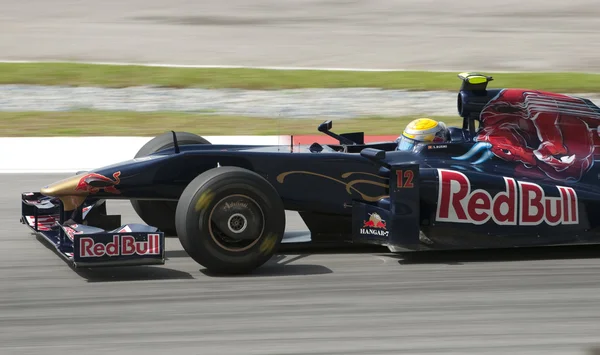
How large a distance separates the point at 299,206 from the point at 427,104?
10.4 meters

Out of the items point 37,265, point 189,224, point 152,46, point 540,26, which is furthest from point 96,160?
point 540,26

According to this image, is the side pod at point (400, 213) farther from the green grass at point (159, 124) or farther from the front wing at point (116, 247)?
the green grass at point (159, 124)

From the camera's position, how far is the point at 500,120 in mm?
7602

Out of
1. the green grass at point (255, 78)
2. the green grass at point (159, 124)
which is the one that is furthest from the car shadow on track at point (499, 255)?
the green grass at point (255, 78)

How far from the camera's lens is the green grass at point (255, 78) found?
18656 mm

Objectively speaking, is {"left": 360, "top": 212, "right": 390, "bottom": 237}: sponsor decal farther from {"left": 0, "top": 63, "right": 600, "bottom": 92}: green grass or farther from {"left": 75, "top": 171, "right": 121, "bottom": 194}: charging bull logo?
{"left": 0, "top": 63, "right": 600, "bottom": 92}: green grass

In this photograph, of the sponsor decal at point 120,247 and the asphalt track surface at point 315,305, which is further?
the sponsor decal at point 120,247

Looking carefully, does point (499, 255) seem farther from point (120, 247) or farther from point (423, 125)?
point (120, 247)

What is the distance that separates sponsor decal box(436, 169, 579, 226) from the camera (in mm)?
7051

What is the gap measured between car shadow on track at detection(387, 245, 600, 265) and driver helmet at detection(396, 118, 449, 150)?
863mm

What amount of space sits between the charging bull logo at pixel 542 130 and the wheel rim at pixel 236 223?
1.91 m

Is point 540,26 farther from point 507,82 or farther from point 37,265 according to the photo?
point 37,265

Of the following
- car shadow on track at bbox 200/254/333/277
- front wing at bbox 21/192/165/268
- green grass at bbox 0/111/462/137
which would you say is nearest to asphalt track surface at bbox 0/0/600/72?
green grass at bbox 0/111/462/137

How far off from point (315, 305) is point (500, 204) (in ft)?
6.45
